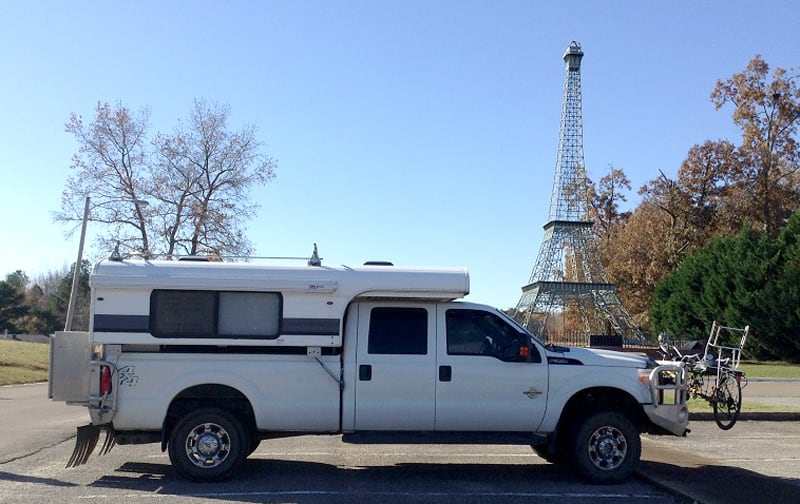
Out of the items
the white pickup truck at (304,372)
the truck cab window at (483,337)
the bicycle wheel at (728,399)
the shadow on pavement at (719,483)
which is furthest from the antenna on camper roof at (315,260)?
the bicycle wheel at (728,399)

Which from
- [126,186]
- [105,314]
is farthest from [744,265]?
[105,314]

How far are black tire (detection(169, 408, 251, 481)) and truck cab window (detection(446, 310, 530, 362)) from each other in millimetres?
2553

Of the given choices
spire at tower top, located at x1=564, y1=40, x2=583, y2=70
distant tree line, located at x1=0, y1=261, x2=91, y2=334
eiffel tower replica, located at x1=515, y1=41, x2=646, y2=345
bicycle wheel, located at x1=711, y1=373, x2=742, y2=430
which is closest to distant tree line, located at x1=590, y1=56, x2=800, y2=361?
eiffel tower replica, located at x1=515, y1=41, x2=646, y2=345

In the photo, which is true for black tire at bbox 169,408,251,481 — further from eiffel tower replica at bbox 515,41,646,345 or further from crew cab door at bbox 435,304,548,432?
eiffel tower replica at bbox 515,41,646,345

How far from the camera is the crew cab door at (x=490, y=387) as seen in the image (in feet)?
30.8

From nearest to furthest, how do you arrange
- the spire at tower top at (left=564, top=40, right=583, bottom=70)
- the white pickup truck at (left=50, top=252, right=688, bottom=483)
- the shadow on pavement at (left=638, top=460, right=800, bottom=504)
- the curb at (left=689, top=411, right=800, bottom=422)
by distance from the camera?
the shadow on pavement at (left=638, top=460, right=800, bottom=504) < the white pickup truck at (left=50, top=252, right=688, bottom=483) < the curb at (left=689, top=411, right=800, bottom=422) < the spire at tower top at (left=564, top=40, right=583, bottom=70)

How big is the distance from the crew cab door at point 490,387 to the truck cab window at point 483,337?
0.04ft

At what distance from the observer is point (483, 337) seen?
9.62m

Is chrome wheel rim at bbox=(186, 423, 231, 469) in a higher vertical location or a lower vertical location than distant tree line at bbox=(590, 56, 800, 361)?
lower

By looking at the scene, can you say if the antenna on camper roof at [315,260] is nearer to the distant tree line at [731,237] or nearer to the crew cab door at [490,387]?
the crew cab door at [490,387]

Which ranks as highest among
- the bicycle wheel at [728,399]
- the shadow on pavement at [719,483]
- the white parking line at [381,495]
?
the bicycle wheel at [728,399]

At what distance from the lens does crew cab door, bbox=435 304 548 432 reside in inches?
369

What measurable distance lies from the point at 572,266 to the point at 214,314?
59.5 metres

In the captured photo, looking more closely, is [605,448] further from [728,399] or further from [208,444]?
[208,444]
